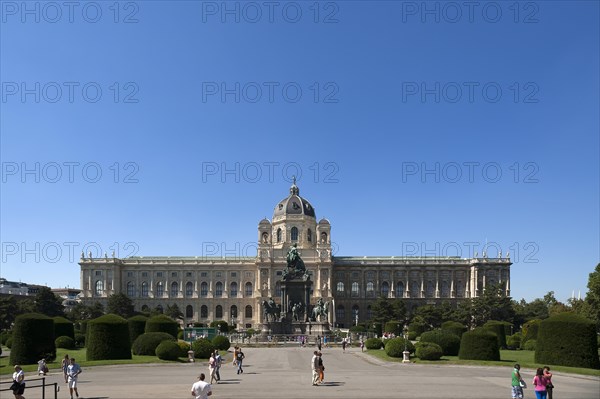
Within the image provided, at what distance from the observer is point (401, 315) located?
97.9m

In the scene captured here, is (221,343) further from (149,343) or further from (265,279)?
(265,279)

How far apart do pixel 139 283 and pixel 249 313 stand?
22915mm

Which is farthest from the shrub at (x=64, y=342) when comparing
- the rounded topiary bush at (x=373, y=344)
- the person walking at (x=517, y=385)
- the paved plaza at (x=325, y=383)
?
the person walking at (x=517, y=385)

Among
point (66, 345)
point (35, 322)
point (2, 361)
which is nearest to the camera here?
point (35, 322)

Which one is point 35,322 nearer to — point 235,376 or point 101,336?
point 101,336

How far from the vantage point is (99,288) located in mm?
122812

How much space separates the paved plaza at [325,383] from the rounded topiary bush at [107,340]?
3.00m

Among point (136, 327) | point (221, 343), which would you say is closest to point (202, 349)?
point (221, 343)

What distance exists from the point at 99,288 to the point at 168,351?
93449mm

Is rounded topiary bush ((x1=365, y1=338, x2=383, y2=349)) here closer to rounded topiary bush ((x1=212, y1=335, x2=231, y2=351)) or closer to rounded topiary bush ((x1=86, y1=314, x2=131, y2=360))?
rounded topiary bush ((x1=212, y1=335, x2=231, y2=351))

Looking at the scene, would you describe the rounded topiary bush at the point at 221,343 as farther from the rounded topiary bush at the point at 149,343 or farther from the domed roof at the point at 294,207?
the domed roof at the point at 294,207

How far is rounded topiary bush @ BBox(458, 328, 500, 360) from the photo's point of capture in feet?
115

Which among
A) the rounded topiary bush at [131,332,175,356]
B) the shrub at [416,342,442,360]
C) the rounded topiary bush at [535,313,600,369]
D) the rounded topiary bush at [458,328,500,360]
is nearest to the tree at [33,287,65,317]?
the rounded topiary bush at [131,332,175,356]

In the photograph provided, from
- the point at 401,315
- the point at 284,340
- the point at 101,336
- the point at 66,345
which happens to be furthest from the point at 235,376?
the point at 401,315
